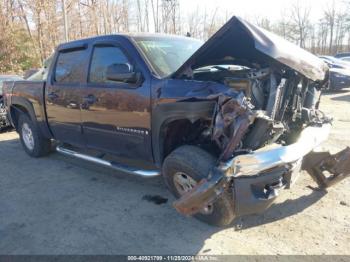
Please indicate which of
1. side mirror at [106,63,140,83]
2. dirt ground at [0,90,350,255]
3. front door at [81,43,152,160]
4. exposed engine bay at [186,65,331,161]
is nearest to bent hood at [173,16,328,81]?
exposed engine bay at [186,65,331,161]

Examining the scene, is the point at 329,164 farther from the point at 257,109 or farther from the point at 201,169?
the point at 201,169

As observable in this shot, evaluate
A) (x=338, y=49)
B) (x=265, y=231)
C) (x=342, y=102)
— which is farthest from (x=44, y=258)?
(x=338, y=49)

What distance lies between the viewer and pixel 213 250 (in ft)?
10.5

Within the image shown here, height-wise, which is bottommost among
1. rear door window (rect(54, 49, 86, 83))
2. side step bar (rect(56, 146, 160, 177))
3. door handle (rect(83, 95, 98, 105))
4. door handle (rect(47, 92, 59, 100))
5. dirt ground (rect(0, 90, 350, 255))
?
dirt ground (rect(0, 90, 350, 255))

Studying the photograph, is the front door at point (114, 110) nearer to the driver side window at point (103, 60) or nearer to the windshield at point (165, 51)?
the driver side window at point (103, 60)

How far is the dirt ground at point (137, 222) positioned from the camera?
3.27 metres

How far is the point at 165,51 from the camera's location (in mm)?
4324

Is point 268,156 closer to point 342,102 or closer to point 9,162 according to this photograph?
point 9,162

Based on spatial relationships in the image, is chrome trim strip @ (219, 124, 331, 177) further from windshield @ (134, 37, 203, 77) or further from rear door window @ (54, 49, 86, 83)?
rear door window @ (54, 49, 86, 83)

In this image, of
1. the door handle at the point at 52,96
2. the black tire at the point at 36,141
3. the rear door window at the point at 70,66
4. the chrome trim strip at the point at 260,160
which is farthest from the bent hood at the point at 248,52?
the black tire at the point at 36,141

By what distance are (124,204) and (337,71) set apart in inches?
503

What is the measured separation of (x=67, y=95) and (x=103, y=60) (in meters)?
0.86

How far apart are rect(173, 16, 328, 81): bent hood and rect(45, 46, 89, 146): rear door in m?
1.82

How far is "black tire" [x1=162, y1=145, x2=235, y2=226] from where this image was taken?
3.28 metres
